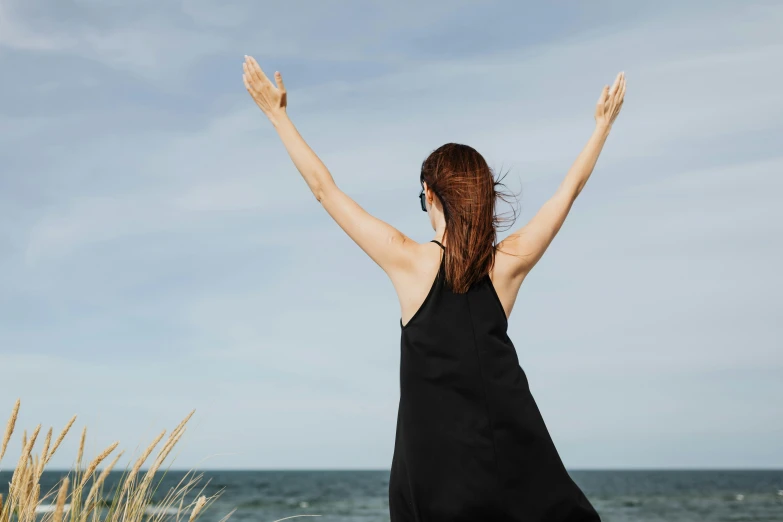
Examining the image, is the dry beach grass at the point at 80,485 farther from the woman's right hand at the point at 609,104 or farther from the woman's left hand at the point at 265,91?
the woman's right hand at the point at 609,104

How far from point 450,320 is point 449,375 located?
0.15 meters

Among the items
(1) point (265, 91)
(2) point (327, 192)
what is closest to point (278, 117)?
(1) point (265, 91)

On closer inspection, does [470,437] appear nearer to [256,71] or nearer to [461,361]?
[461,361]

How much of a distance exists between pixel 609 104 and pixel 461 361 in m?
1.27

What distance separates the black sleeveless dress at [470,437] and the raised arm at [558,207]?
22cm

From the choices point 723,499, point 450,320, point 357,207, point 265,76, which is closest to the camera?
point 450,320

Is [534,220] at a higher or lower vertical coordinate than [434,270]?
higher

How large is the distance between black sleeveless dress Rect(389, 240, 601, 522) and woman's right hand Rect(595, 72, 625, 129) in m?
1.04

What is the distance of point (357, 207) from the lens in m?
2.11

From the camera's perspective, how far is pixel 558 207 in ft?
7.46

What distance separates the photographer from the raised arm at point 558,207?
2125mm

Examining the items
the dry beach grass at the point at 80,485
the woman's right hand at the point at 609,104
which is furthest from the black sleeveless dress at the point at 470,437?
the woman's right hand at the point at 609,104

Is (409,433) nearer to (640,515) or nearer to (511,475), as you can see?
(511,475)

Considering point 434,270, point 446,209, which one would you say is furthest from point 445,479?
point 446,209
